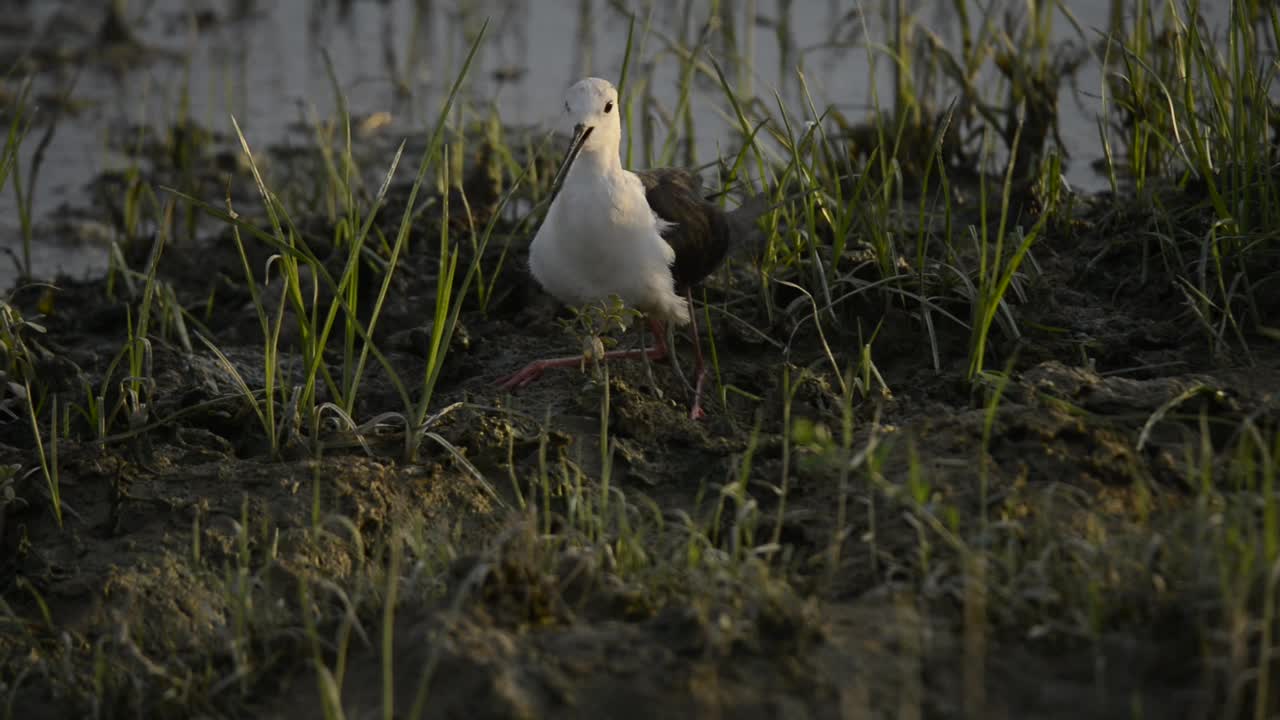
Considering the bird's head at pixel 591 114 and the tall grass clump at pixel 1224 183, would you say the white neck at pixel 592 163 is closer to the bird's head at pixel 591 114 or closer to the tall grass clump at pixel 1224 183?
the bird's head at pixel 591 114

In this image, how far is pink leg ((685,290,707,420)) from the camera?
4371 millimetres

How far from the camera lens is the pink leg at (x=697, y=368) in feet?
14.3

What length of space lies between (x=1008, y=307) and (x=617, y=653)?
2.20 meters

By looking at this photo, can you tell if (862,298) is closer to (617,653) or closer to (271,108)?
(617,653)

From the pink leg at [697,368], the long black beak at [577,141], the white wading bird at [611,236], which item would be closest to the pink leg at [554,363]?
the white wading bird at [611,236]

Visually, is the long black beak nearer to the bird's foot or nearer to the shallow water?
the bird's foot

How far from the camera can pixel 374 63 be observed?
930 centimetres

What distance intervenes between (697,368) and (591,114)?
0.93m

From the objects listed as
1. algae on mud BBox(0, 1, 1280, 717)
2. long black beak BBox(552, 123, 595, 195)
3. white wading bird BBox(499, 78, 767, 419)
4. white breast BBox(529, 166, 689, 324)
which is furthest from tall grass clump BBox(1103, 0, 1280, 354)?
long black beak BBox(552, 123, 595, 195)

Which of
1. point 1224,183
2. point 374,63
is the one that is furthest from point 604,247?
point 374,63

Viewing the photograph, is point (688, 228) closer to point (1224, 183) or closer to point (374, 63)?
point (1224, 183)

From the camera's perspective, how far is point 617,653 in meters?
2.84

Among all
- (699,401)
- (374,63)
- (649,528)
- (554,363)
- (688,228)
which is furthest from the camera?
(374,63)

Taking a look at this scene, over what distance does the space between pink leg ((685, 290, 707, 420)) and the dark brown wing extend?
0.33ft
